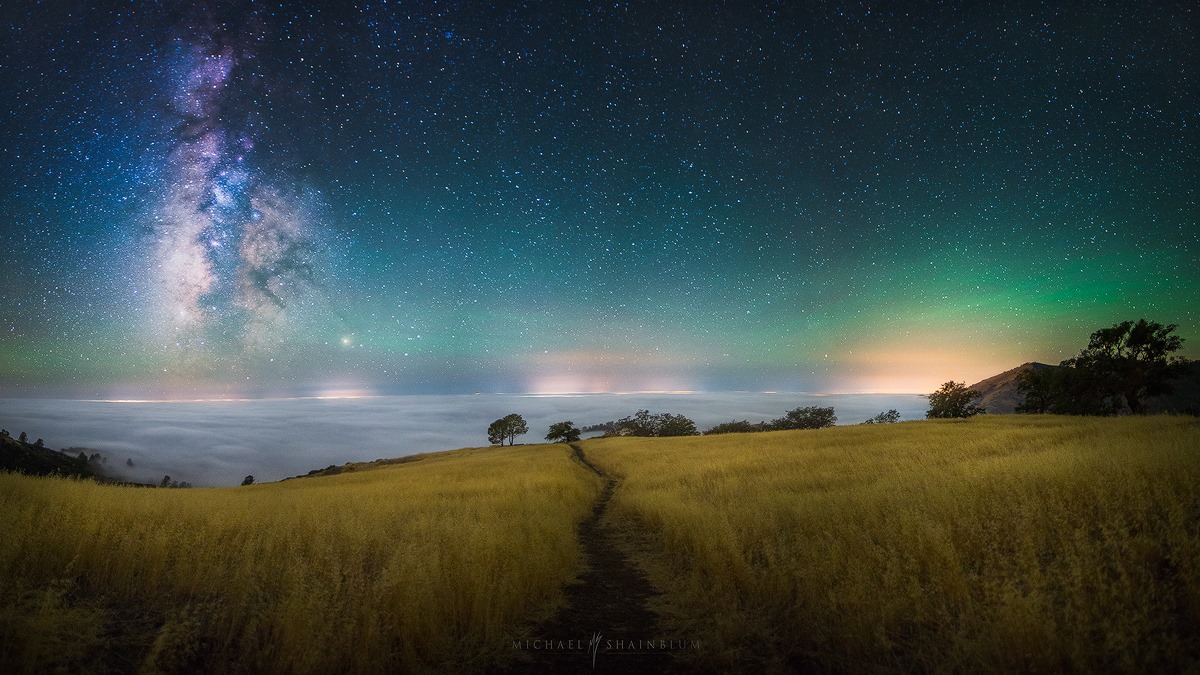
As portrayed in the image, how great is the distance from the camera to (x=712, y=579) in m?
6.56

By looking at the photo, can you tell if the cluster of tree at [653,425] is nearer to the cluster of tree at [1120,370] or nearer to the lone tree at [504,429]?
the lone tree at [504,429]

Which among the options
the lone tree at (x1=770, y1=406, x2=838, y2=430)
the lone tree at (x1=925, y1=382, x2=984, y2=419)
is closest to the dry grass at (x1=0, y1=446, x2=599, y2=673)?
the lone tree at (x1=925, y1=382, x2=984, y2=419)

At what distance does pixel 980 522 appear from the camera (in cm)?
587

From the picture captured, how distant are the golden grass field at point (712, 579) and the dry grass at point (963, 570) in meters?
0.03

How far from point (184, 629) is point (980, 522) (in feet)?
30.7

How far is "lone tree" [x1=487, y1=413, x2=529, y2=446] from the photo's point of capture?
86.5 meters

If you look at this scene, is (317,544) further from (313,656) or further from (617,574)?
(617,574)

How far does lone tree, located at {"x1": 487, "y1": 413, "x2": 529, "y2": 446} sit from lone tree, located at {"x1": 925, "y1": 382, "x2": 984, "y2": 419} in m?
68.0

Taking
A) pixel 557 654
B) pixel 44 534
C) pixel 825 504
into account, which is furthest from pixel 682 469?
pixel 44 534

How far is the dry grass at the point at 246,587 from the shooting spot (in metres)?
3.92

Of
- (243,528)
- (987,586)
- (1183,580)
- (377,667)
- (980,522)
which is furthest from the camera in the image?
(243,528)

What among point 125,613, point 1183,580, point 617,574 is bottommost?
point 617,574
